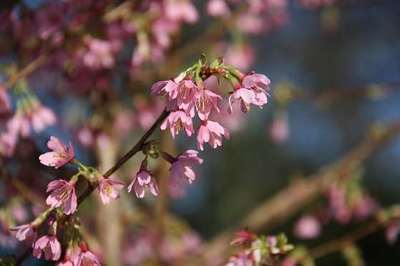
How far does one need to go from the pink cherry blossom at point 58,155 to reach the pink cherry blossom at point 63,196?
0.11 feet

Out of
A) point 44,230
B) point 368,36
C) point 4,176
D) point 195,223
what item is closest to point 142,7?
point 4,176

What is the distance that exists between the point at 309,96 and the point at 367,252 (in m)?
2.55

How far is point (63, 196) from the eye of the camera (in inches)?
46.4

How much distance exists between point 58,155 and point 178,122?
203 millimetres

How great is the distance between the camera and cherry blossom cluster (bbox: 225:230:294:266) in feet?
4.42

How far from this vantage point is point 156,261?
246 centimetres

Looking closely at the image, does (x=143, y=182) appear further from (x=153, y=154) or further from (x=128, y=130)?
(x=128, y=130)

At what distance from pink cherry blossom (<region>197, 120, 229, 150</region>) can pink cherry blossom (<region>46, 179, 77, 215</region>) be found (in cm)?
21

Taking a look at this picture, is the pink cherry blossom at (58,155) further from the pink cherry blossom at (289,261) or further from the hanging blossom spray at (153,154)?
the pink cherry blossom at (289,261)

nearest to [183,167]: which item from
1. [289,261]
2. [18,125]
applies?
[289,261]

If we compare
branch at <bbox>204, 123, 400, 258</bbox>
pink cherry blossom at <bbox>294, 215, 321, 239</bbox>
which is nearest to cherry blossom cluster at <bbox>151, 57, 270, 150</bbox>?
branch at <bbox>204, 123, 400, 258</bbox>

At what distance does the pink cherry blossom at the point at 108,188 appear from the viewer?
1181 mm

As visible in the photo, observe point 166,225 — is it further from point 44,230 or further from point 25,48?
point 44,230

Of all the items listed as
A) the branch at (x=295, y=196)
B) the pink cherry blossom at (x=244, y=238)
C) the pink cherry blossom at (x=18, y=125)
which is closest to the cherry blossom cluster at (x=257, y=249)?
the pink cherry blossom at (x=244, y=238)
